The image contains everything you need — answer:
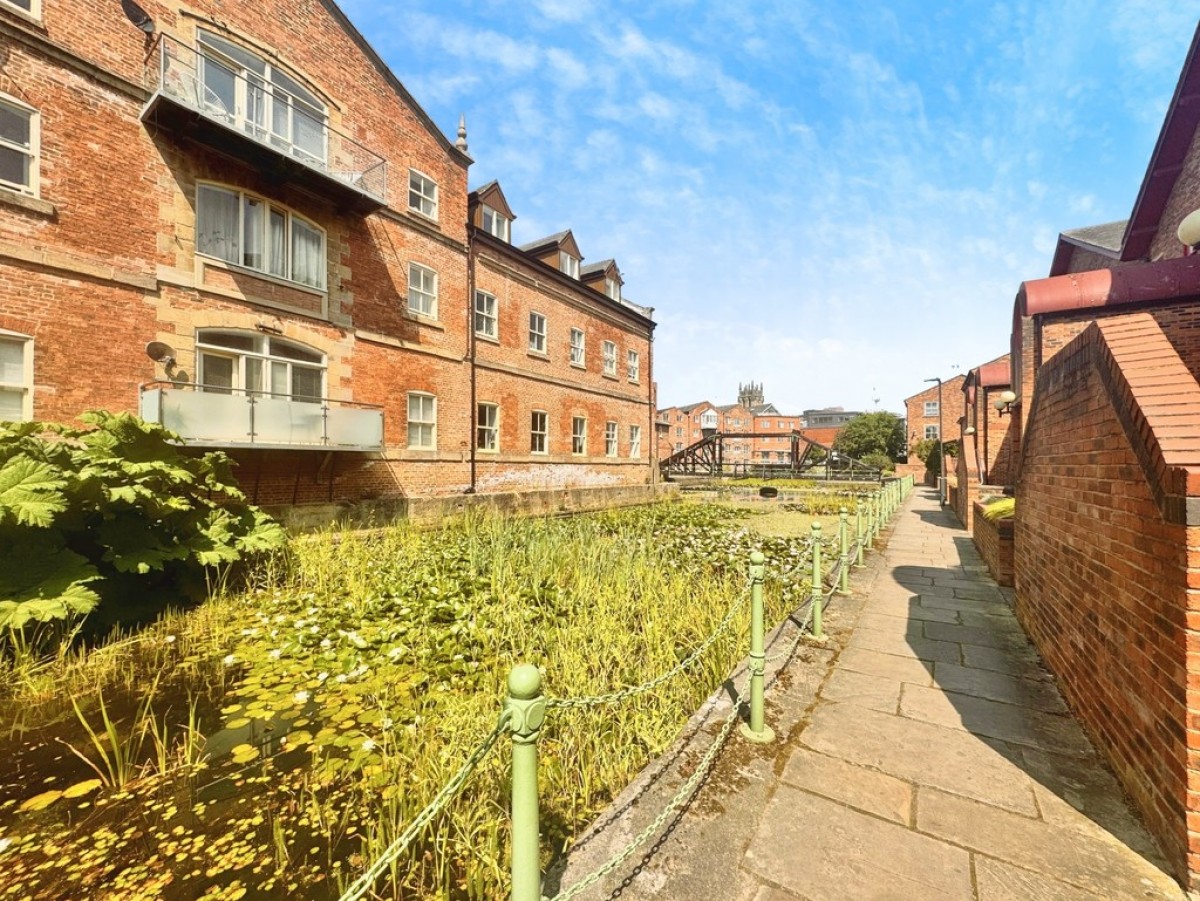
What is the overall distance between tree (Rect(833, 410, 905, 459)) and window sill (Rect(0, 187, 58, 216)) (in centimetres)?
5209

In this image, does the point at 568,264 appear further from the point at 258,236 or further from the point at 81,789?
the point at 81,789

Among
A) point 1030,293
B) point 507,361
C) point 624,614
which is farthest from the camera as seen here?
point 507,361

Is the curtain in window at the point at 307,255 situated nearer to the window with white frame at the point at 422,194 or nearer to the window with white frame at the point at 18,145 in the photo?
the window with white frame at the point at 422,194

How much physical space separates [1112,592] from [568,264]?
A: 64.2ft

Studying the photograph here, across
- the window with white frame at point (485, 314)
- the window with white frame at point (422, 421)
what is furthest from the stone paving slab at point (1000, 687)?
the window with white frame at point (485, 314)

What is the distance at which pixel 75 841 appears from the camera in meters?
2.51

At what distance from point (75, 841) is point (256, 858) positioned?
99 centimetres

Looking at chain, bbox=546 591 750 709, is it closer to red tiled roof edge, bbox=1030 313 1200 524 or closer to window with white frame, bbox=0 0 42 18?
red tiled roof edge, bbox=1030 313 1200 524

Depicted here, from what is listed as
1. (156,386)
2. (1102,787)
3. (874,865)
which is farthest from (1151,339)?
(156,386)

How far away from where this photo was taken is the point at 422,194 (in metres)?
14.1

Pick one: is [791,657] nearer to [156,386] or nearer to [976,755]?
[976,755]

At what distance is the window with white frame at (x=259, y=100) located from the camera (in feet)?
32.4

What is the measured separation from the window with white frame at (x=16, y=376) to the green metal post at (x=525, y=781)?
10.7 metres

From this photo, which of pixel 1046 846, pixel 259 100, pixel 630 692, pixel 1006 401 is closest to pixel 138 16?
pixel 259 100
